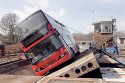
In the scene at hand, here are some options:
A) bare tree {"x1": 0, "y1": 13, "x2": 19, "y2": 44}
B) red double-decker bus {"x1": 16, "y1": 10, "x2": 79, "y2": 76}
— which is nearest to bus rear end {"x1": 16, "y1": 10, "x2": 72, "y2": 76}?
red double-decker bus {"x1": 16, "y1": 10, "x2": 79, "y2": 76}

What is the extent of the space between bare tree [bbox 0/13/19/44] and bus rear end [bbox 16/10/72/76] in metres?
46.6

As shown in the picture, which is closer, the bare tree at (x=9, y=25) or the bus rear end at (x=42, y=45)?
the bus rear end at (x=42, y=45)

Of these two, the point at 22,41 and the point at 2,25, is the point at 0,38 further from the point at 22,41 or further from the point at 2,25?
the point at 22,41

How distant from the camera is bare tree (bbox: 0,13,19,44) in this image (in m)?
55.1

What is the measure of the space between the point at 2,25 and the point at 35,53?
166 feet

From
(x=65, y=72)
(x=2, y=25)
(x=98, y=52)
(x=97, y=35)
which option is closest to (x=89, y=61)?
(x=65, y=72)

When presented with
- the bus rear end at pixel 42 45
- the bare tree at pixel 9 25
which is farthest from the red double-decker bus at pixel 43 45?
the bare tree at pixel 9 25

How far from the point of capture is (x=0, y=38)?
57062 millimetres

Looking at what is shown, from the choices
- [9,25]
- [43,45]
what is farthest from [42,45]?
[9,25]

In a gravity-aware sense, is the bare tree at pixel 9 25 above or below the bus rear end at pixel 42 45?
above

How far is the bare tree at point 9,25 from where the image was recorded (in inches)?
2170

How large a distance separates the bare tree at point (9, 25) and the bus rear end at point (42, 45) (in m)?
46.6

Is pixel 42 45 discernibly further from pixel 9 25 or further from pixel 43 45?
pixel 9 25

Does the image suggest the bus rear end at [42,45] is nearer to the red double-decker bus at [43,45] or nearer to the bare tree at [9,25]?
the red double-decker bus at [43,45]
